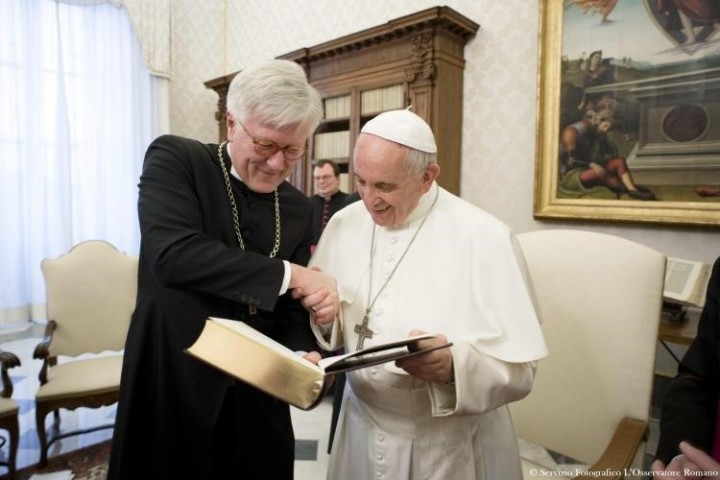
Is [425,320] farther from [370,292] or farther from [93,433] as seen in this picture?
[93,433]

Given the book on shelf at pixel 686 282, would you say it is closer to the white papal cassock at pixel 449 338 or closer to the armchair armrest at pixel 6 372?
the white papal cassock at pixel 449 338

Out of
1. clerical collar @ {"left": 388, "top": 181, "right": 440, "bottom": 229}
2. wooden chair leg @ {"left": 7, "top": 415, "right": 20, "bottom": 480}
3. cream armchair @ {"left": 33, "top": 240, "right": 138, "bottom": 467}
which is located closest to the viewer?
clerical collar @ {"left": 388, "top": 181, "right": 440, "bottom": 229}

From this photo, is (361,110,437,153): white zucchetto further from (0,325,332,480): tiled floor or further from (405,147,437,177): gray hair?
(0,325,332,480): tiled floor

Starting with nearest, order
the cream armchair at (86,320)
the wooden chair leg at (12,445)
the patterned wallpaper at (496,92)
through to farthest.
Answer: the wooden chair leg at (12,445) → the cream armchair at (86,320) → the patterned wallpaper at (496,92)

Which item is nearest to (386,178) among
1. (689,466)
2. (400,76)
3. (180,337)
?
(180,337)

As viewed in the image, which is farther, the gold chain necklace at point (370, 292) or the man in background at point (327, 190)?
the man in background at point (327, 190)

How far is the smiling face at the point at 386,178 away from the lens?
52.6 inches

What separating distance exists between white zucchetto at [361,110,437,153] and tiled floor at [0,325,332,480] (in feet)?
7.20

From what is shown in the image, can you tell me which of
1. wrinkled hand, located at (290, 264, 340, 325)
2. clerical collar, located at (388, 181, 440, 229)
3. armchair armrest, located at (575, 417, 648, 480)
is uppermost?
clerical collar, located at (388, 181, 440, 229)

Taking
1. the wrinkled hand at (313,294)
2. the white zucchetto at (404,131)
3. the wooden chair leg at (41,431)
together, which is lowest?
the wooden chair leg at (41,431)

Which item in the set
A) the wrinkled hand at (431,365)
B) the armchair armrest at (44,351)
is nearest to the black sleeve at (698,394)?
the wrinkled hand at (431,365)

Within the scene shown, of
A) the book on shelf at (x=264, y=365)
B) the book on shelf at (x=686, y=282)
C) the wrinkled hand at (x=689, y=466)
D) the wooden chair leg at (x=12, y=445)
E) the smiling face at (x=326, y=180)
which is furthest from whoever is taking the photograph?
the smiling face at (x=326, y=180)

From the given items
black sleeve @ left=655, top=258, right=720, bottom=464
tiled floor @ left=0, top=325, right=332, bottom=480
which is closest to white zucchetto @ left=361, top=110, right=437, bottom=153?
black sleeve @ left=655, top=258, right=720, bottom=464

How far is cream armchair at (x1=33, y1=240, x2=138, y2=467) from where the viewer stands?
9.16 feet
